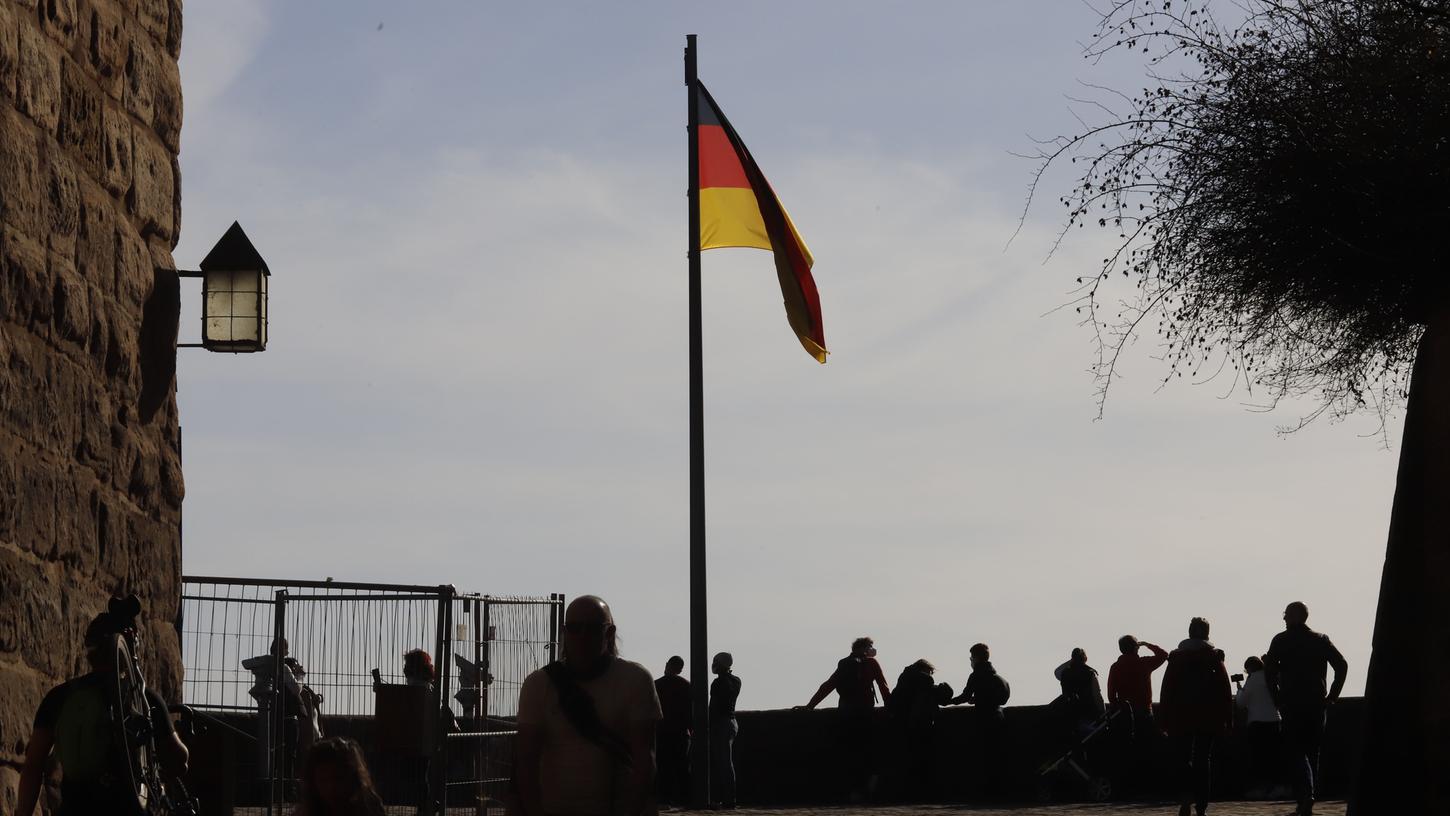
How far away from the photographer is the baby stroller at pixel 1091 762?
64.7 ft

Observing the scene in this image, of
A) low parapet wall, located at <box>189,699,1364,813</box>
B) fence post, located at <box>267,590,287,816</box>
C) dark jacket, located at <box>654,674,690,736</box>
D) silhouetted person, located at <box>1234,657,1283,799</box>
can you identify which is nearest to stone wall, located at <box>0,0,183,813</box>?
fence post, located at <box>267,590,287,816</box>

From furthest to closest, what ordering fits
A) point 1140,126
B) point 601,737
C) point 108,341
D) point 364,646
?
point 364,646
point 1140,126
point 108,341
point 601,737

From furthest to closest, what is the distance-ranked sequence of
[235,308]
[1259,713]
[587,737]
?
[1259,713]
[235,308]
[587,737]

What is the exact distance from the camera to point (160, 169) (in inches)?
381

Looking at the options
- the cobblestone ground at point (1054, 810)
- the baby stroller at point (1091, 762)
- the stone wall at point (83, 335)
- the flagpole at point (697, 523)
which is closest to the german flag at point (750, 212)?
the flagpole at point (697, 523)

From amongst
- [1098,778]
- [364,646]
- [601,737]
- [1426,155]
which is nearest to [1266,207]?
Answer: [1426,155]

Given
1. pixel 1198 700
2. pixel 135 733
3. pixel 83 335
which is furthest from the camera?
pixel 1198 700

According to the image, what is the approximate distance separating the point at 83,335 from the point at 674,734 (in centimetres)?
1154

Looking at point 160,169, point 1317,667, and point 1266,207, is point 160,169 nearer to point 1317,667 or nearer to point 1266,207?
point 1266,207

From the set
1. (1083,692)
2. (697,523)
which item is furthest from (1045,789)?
(697,523)

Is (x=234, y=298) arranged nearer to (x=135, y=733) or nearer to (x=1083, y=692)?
(x=135, y=733)

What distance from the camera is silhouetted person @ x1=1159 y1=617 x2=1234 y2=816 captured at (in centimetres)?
1492

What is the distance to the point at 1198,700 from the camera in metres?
14.9

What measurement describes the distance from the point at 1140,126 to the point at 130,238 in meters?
5.24
